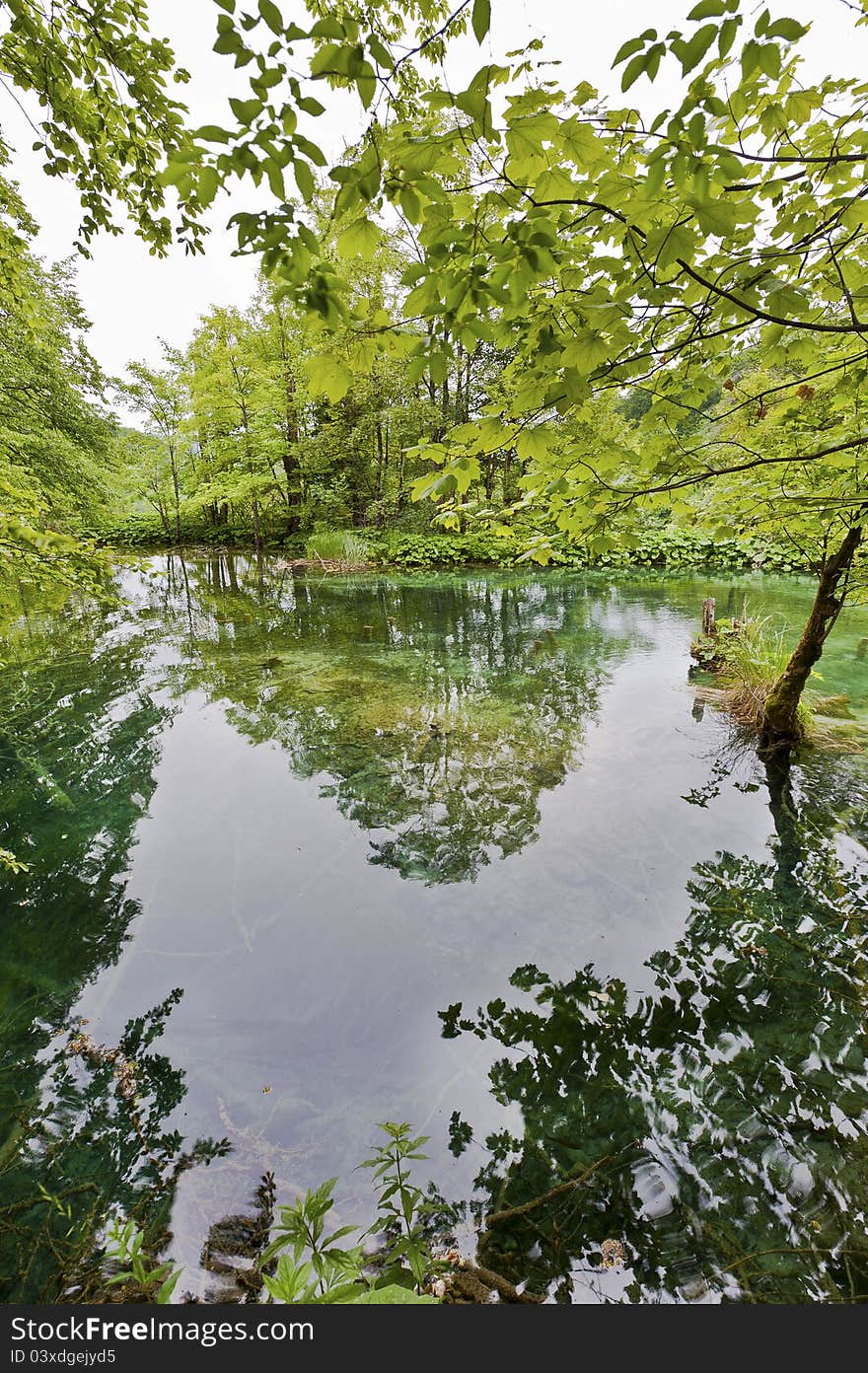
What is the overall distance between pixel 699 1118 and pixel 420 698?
5.03m

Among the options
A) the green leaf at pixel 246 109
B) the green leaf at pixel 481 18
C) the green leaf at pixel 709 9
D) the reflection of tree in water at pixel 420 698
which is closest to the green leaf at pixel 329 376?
the green leaf at pixel 246 109

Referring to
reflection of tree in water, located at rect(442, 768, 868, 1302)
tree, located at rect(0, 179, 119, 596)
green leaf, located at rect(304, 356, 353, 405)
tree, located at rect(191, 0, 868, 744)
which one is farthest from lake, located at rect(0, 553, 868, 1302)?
tree, located at rect(0, 179, 119, 596)

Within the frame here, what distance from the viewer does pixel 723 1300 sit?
1542 mm

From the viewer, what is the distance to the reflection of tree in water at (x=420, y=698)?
14.0 ft

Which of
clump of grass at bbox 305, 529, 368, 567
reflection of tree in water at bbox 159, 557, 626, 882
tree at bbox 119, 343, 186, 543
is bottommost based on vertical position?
reflection of tree in water at bbox 159, 557, 626, 882

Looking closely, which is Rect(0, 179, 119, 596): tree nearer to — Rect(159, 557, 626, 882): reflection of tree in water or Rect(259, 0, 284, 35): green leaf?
Rect(159, 557, 626, 882): reflection of tree in water

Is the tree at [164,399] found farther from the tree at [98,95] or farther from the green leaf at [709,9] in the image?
the green leaf at [709,9]

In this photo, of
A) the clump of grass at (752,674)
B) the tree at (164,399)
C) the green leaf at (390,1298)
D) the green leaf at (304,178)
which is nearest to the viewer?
the green leaf at (304,178)

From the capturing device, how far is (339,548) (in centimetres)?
1844

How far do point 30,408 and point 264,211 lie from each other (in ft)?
42.8

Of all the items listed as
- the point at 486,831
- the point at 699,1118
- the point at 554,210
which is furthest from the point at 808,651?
the point at 554,210

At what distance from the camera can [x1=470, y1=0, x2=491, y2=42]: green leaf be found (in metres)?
0.92

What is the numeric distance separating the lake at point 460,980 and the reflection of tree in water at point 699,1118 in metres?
0.01

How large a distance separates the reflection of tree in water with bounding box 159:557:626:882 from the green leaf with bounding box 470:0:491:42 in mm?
3765
